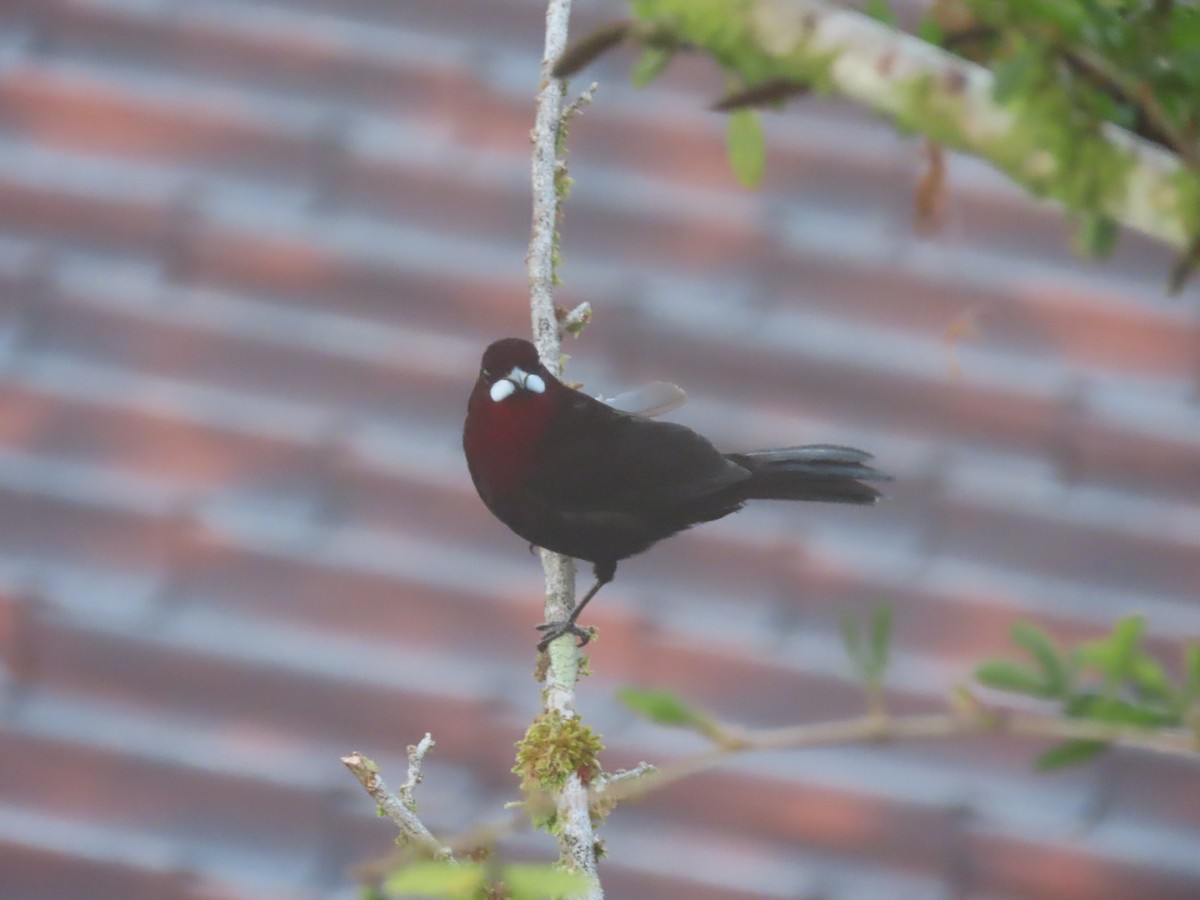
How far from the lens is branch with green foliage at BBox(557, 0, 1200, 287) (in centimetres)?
37

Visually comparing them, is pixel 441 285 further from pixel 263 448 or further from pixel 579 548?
pixel 579 548

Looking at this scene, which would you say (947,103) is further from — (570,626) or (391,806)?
(570,626)

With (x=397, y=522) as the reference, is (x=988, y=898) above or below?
below

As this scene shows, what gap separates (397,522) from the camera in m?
1.84

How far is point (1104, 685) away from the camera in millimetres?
401

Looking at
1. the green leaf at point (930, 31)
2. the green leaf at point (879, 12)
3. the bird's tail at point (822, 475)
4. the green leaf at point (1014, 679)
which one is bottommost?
the green leaf at point (1014, 679)

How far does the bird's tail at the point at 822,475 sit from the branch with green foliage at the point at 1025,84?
0.61 meters

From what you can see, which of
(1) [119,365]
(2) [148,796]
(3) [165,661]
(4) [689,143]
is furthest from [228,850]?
(4) [689,143]

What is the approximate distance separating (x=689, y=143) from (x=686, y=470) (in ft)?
2.94

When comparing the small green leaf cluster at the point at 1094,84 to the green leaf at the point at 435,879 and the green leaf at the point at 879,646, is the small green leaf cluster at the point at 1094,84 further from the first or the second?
the green leaf at the point at 435,879

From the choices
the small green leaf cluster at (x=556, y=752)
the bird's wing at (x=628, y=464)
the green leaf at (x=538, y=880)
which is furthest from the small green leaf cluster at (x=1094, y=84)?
the bird's wing at (x=628, y=464)

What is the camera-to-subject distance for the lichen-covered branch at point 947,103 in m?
0.37

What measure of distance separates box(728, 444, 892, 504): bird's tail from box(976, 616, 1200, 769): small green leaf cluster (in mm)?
584

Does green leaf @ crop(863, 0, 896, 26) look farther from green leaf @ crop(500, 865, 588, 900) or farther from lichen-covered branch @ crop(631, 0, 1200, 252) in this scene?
green leaf @ crop(500, 865, 588, 900)
